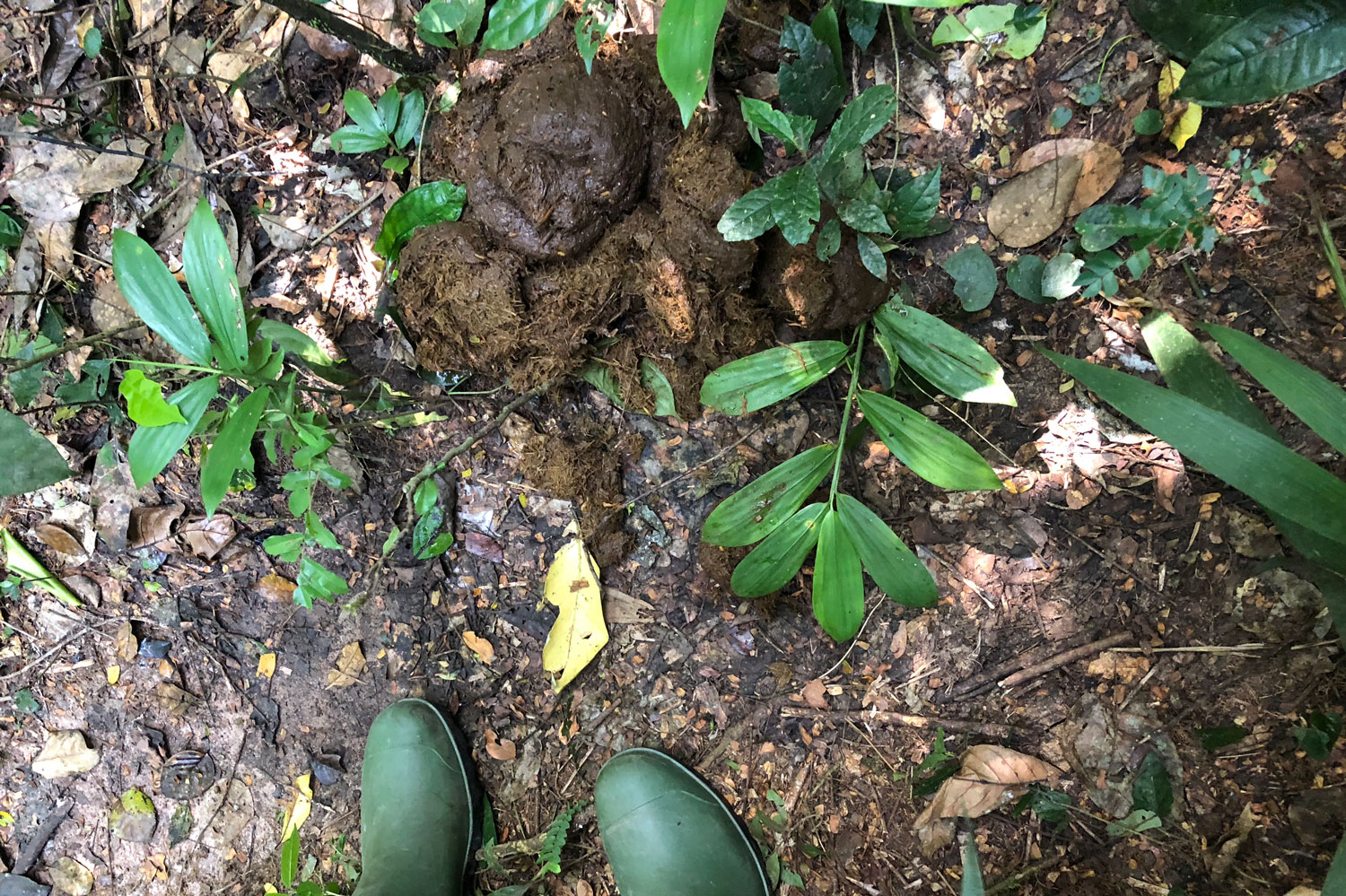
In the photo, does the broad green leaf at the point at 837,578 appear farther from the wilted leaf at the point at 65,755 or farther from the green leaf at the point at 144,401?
the wilted leaf at the point at 65,755

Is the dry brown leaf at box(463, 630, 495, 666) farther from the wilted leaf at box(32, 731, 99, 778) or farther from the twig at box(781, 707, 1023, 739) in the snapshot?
the wilted leaf at box(32, 731, 99, 778)

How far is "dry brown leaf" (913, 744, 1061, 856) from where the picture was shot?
1.50m

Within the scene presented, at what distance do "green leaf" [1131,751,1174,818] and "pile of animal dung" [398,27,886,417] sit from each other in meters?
1.13

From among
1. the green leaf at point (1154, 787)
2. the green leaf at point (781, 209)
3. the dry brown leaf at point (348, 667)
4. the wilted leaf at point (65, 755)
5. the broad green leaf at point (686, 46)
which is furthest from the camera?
the wilted leaf at point (65, 755)

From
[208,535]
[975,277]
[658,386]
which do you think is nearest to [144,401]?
[658,386]

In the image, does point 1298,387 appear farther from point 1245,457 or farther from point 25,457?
point 25,457

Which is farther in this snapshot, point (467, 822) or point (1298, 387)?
point (467, 822)

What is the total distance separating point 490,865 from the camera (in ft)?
6.23

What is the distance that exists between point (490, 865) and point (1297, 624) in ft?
6.67

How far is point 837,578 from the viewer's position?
4.36ft

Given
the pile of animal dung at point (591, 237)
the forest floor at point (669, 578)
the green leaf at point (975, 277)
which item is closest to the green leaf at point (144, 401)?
the pile of animal dung at point (591, 237)

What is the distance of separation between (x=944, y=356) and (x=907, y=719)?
869mm

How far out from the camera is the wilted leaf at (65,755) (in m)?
2.07

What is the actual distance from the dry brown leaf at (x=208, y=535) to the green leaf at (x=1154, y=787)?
2387 millimetres
